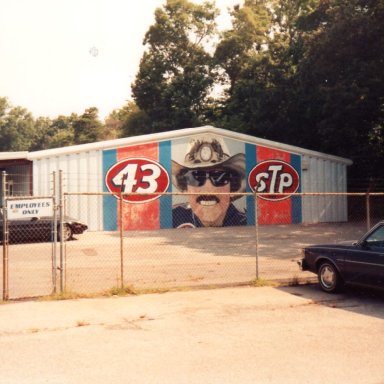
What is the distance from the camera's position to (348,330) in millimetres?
7168

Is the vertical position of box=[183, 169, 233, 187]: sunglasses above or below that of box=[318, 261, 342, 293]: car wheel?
above

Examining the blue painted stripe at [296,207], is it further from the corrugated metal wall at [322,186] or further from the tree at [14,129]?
the tree at [14,129]

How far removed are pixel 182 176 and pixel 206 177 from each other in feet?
4.44

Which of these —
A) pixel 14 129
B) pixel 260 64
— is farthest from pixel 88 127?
pixel 14 129

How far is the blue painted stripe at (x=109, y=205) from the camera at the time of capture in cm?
2411

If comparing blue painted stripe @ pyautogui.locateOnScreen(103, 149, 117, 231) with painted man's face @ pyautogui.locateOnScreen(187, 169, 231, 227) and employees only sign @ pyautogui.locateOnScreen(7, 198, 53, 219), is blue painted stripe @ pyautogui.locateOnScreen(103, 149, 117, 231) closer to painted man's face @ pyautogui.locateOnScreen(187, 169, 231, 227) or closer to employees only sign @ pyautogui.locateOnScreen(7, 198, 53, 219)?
painted man's face @ pyautogui.locateOnScreen(187, 169, 231, 227)

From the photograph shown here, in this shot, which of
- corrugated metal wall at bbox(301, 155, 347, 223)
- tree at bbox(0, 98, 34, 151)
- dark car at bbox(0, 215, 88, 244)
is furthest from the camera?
tree at bbox(0, 98, 34, 151)

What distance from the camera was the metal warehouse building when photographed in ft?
76.9

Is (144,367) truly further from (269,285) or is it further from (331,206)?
(331,206)

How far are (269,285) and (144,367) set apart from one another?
18.1 ft

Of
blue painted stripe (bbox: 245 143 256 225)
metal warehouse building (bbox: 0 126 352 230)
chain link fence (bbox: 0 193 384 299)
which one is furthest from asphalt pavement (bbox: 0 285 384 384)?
blue painted stripe (bbox: 245 143 256 225)

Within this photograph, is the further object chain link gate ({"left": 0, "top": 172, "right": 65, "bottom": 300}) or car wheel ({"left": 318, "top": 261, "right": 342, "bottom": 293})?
car wheel ({"left": 318, "top": 261, "right": 342, "bottom": 293})

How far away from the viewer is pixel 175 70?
167ft

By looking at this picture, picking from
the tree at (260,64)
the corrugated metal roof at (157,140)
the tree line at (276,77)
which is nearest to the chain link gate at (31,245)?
the corrugated metal roof at (157,140)
